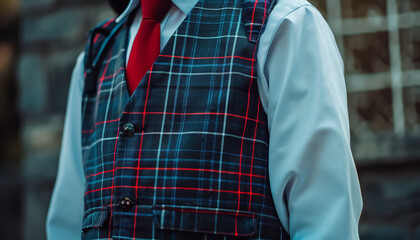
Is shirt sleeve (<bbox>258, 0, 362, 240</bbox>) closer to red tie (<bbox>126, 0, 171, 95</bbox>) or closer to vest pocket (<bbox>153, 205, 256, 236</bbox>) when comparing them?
vest pocket (<bbox>153, 205, 256, 236</bbox>)

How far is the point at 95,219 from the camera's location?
1.53 metres

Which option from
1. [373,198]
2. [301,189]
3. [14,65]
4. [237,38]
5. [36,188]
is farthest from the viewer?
[14,65]

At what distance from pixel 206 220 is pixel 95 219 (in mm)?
315

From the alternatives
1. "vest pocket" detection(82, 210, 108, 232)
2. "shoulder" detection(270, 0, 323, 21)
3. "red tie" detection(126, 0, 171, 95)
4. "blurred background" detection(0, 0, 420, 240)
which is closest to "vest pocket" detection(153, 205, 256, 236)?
"vest pocket" detection(82, 210, 108, 232)

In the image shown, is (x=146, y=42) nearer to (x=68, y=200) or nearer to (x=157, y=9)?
(x=157, y=9)

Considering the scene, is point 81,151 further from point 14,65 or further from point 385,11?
point 14,65

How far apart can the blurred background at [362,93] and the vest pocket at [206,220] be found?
6.69 ft

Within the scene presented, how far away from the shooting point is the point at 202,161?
4.66ft

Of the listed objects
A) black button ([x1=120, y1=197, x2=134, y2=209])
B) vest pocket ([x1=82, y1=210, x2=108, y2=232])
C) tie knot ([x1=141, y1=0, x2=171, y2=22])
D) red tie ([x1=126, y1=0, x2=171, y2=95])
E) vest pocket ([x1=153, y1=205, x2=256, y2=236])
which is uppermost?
tie knot ([x1=141, y1=0, x2=171, y2=22])

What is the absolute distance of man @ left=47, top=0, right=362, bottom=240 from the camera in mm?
1363

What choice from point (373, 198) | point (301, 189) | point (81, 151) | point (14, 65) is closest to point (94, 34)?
point (81, 151)

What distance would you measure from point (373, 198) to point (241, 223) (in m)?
2.06

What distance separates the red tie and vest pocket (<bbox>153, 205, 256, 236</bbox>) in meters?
0.35

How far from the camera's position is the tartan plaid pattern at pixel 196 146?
1.40 m
